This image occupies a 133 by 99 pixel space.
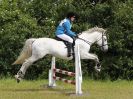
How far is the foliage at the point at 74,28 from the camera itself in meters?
20.9

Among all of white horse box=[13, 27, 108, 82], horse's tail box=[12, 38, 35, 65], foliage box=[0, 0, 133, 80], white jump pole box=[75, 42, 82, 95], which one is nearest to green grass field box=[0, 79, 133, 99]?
white jump pole box=[75, 42, 82, 95]

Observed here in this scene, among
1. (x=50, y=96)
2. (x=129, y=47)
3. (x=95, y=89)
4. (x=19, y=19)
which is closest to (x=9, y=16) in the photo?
(x=19, y=19)

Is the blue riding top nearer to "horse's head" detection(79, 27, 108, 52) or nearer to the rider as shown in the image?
the rider

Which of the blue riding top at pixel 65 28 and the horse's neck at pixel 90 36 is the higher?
the blue riding top at pixel 65 28

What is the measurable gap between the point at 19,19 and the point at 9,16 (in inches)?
17.5

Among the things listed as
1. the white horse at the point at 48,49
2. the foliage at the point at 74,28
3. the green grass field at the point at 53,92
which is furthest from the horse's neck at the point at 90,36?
the foliage at the point at 74,28

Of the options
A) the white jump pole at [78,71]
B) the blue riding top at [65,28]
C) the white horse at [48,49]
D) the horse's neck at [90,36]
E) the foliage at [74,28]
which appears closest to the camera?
the white jump pole at [78,71]

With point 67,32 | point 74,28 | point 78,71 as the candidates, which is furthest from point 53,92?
point 74,28

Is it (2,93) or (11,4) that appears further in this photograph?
(11,4)

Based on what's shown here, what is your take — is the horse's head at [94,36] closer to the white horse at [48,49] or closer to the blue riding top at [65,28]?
the white horse at [48,49]

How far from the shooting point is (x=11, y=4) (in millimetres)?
21953

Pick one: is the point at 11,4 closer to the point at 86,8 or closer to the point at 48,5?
the point at 48,5

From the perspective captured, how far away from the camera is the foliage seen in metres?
20.9

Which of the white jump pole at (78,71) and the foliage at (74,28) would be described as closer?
the white jump pole at (78,71)
